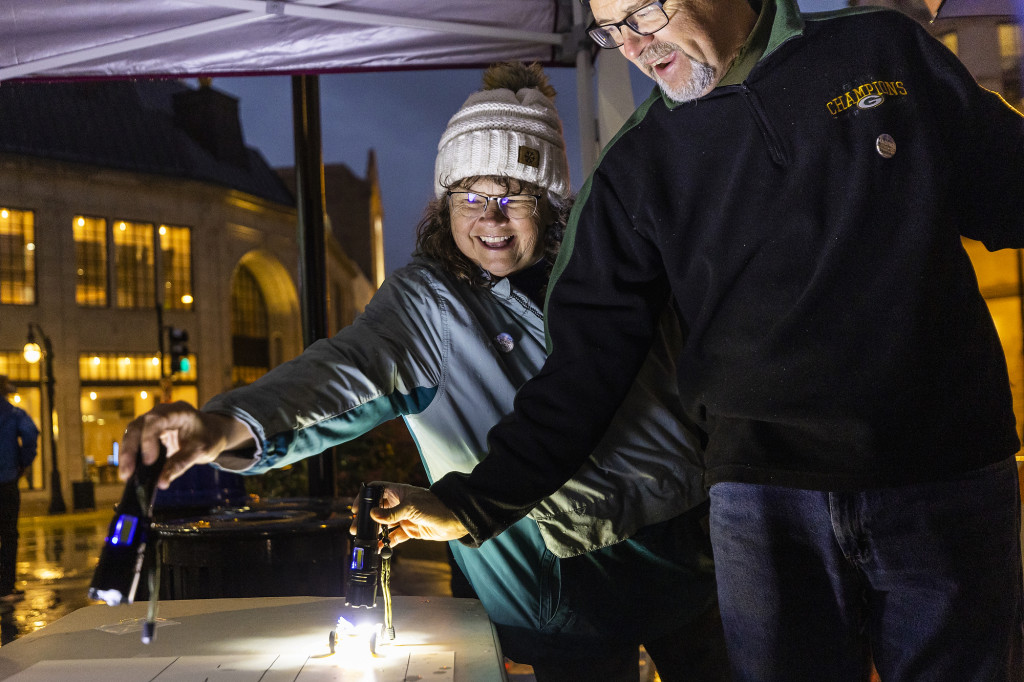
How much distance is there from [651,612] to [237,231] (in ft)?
77.4

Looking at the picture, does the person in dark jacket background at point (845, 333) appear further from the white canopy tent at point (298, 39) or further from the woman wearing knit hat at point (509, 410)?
the white canopy tent at point (298, 39)

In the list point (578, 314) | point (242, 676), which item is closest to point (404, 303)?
point (578, 314)

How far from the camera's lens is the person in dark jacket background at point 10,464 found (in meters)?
6.64

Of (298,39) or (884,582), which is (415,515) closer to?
(884,582)

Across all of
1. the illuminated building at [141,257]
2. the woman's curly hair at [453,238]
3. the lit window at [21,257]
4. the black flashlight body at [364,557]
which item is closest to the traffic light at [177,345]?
the illuminated building at [141,257]

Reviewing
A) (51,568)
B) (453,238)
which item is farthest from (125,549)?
(51,568)

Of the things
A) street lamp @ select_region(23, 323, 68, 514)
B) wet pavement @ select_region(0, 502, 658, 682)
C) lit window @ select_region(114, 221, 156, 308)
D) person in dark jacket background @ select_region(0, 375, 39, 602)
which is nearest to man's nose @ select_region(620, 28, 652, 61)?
wet pavement @ select_region(0, 502, 658, 682)

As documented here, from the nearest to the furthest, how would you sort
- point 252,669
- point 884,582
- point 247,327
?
point 884,582, point 252,669, point 247,327

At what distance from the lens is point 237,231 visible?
23.9 m

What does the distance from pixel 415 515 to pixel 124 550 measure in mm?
608

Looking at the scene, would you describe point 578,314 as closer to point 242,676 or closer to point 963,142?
point 963,142

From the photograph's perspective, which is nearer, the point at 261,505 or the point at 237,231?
the point at 261,505

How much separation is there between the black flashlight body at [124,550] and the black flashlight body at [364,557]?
1.32 feet

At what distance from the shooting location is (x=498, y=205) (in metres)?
2.01
